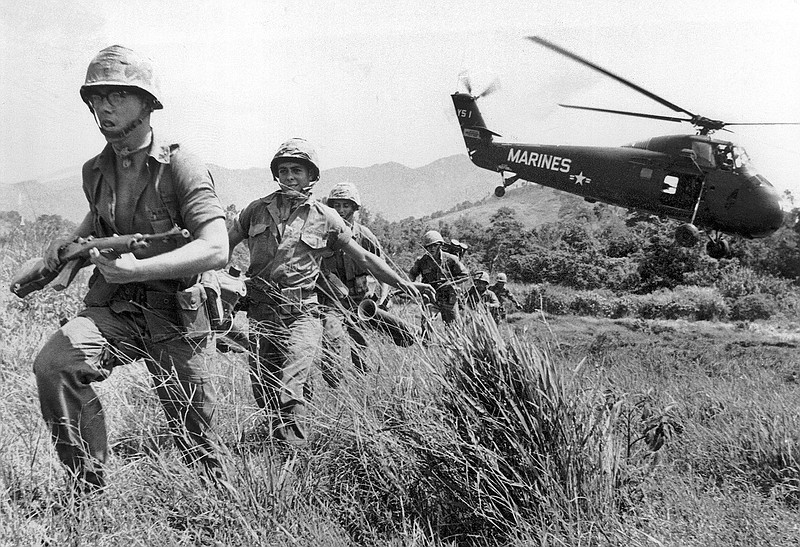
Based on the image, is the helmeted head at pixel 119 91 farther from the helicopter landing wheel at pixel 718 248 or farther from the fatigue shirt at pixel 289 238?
the helicopter landing wheel at pixel 718 248

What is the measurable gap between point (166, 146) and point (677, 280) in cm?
2234

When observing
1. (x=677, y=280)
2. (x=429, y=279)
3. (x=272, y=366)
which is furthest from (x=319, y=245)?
(x=677, y=280)

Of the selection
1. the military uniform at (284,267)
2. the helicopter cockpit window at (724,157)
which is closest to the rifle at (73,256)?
the military uniform at (284,267)

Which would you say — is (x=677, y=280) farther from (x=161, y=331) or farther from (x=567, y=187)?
(x=161, y=331)

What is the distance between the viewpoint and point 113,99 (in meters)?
2.60

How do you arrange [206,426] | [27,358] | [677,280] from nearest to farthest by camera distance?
[206,426], [27,358], [677,280]

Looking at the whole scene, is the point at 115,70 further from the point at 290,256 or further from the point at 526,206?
the point at 526,206

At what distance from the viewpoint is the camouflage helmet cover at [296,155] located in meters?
4.23

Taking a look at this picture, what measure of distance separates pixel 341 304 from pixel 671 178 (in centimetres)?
1253

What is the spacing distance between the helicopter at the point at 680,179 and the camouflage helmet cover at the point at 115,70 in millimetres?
10438

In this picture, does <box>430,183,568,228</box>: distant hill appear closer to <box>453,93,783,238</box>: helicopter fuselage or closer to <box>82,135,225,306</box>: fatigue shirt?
<box>453,93,783,238</box>: helicopter fuselage

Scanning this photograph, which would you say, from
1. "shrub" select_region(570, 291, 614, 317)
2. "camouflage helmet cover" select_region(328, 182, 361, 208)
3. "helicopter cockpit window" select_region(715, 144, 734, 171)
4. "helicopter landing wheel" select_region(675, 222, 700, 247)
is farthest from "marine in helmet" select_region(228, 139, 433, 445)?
"shrub" select_region(570, 291, 614, 317)

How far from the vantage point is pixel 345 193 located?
6.04m

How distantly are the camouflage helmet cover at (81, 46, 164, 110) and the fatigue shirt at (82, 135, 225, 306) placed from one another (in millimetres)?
262
